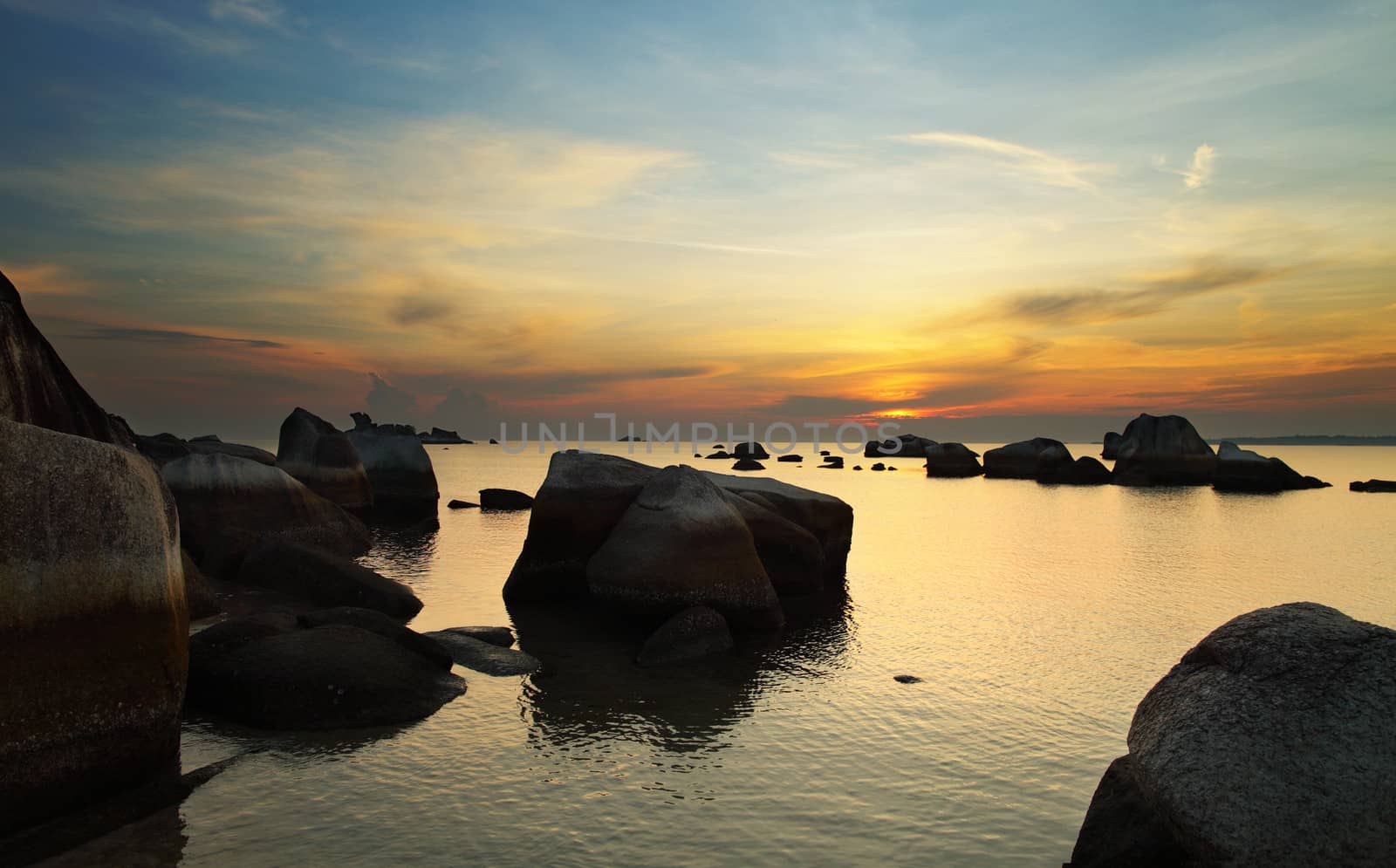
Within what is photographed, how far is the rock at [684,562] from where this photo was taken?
14391 millimetres

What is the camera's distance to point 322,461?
109 ft

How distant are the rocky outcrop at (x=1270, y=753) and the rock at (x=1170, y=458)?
60.6 metres

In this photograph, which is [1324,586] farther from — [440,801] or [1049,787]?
[440,801]

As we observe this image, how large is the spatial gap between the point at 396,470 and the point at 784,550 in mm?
26186

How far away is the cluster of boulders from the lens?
47.4 feet

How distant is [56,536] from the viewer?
6.53 metres

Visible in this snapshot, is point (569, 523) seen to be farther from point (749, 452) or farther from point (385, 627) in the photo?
point (749, 452)

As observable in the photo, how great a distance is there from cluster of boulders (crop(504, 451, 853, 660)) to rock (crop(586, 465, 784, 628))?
17 mm

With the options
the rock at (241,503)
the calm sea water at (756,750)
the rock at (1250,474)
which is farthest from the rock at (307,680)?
the rock at (1250,474)

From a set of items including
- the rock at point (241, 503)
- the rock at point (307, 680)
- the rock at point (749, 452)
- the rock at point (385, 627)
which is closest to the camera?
the rock at point (307, 680)

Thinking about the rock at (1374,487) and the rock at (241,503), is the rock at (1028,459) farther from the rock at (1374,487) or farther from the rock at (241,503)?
the rock at (241,503)

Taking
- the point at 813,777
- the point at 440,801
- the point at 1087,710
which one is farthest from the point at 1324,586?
the point at 440,801

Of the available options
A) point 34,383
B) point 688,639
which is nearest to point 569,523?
point 688,639

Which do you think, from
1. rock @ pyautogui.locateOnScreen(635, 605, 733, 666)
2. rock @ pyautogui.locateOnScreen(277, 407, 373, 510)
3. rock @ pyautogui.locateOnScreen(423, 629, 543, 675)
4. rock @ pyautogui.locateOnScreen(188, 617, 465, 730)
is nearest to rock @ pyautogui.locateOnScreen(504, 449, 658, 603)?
rock @ pyautogui.locateOnScreen(635, 605, 733, 666)
